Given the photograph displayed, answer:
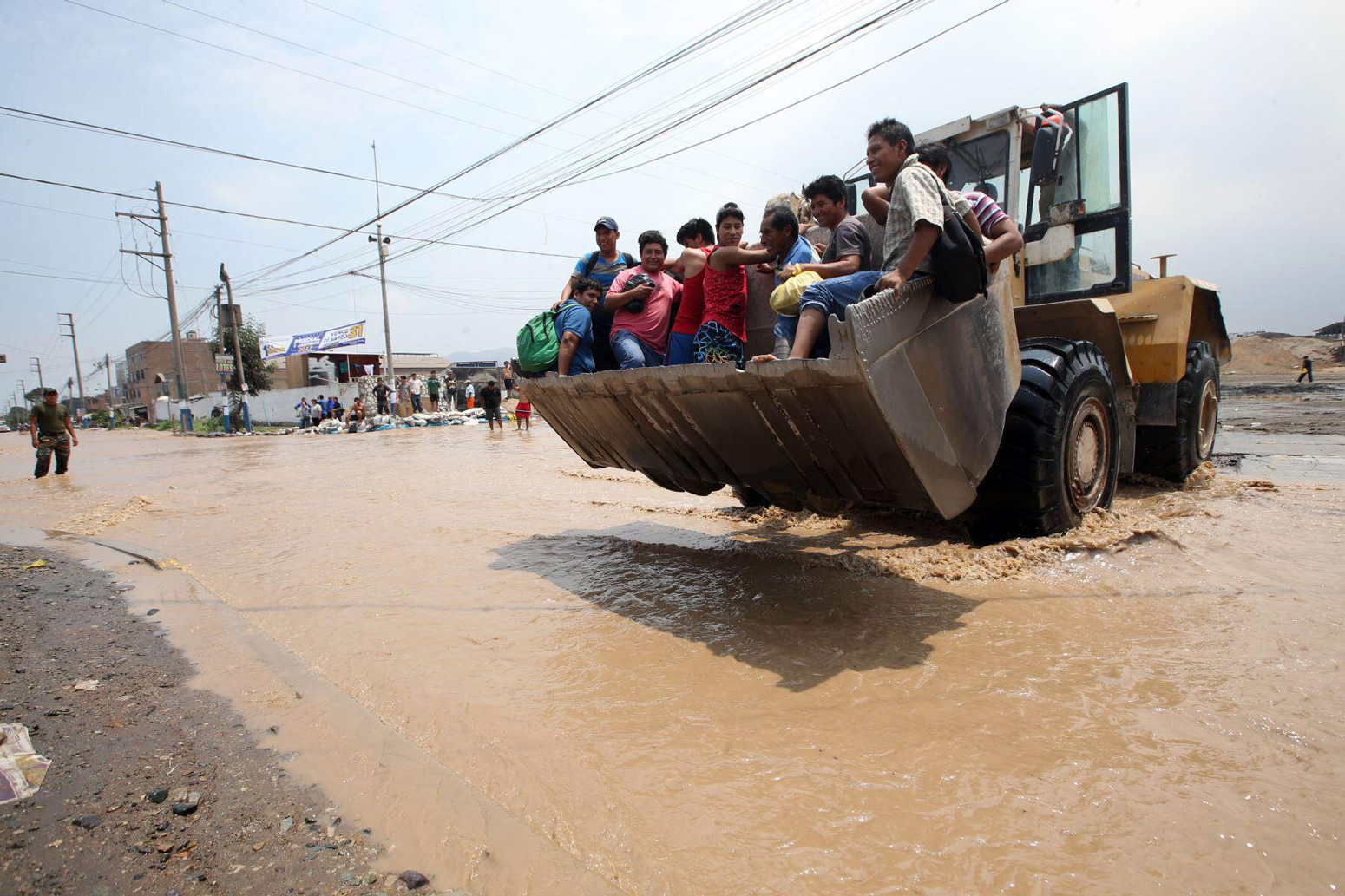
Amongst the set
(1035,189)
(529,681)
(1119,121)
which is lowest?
(529,681)

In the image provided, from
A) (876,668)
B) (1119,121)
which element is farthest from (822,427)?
(1119,121)

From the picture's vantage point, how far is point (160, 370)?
277ft

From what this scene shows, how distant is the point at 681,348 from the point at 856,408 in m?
1.67

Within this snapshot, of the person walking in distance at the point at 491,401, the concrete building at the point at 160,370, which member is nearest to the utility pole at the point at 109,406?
the concrete building at the point at 160,370

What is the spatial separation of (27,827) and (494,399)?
1910cm

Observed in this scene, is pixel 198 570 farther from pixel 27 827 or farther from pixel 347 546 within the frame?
pixel 27 827

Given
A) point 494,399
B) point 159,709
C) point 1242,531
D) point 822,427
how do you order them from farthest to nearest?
point 494,399, point 1242,531, point 822,427, point 159,709

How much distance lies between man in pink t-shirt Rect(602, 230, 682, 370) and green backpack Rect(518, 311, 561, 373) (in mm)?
401

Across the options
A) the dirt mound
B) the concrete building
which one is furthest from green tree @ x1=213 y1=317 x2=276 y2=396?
the dirt mound

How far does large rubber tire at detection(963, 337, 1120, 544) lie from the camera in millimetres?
4109

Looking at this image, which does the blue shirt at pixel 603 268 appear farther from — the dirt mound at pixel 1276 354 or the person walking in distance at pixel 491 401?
the dirt mound at pixel 1276 354

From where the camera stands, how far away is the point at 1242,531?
16.1 ft

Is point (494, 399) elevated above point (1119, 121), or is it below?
below

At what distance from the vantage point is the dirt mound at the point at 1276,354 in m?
39.1
